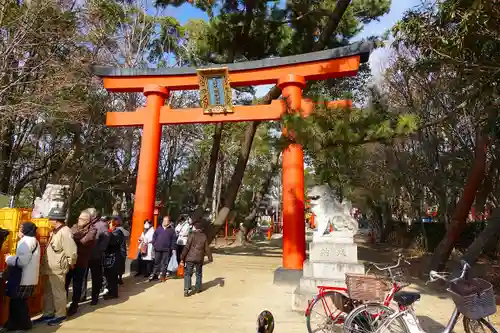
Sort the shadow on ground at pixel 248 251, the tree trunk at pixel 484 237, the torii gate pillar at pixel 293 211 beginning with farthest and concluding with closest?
the shadow on ground at pixel 248 251, the torii gate pillar at pixel 293 211, the tree trunk at pixel 484 237

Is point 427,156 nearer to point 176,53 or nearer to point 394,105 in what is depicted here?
point 394,105

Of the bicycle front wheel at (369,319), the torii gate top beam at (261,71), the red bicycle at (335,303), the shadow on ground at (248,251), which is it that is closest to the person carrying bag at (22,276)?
the red bicycle at (335,303)

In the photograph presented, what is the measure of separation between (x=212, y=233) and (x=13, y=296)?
826 centimetres

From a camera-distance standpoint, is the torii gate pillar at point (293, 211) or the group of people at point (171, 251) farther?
the torii gate pillar at point (293, 211)

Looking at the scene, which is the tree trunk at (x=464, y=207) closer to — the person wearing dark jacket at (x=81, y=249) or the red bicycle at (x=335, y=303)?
the red bicycle at (x=335, y=303)

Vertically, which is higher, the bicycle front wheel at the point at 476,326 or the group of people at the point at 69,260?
the group of people at the point at 69,260

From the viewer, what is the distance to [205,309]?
5.54 m

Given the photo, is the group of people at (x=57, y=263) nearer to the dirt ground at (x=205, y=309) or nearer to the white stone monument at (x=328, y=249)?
the dirt ground at (x=205, y=309)

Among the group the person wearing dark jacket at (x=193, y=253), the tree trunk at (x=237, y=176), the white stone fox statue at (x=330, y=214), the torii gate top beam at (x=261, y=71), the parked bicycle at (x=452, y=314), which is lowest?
the parked bicycle at (x=452, y=314)

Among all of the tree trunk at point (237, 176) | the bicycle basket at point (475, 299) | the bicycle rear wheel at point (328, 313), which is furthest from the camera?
the tree trunk at point (237, 176)

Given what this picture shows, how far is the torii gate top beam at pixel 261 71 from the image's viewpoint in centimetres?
876

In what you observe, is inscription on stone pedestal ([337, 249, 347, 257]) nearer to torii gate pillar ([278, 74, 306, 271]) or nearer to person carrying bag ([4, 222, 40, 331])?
torii gate pillar ([278, 74, 306, 271])

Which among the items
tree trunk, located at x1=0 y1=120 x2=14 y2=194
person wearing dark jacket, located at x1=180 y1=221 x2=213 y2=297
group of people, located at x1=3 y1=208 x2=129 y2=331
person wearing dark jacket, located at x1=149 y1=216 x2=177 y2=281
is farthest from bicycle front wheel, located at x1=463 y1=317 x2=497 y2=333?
tree trunk, located at x1=0 y1=120 x2=14 y2=194

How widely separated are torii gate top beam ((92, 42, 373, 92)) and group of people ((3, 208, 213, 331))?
175 inches
